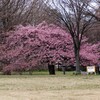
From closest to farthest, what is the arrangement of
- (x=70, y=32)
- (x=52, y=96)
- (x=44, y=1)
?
(x=52, y=96) → (x=70, y=32) → (x=44, y=1)

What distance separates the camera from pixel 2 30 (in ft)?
114

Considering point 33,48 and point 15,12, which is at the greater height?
point 15,12

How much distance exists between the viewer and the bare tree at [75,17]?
32.7 m

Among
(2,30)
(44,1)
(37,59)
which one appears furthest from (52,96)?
(44,1)

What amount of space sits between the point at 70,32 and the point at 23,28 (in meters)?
4.52

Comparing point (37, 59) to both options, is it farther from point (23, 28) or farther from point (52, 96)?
point (52, 96)

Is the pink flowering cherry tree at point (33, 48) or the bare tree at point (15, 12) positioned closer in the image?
the pink flowering cherry tree at point (33, 48)

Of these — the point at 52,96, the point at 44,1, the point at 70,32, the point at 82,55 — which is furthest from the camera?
the point at 44,1

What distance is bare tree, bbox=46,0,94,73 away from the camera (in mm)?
32656

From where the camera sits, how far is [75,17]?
33312 mm

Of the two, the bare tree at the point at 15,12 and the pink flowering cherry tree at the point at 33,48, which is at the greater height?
the bare tree at the point at 15,12

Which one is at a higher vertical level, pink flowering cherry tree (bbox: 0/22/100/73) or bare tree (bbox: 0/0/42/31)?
bare tree (bbox: 0/0/42/31)

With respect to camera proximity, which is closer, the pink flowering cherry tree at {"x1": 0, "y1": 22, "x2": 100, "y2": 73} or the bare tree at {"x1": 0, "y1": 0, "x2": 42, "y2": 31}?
the pink flowering cherry tree at {"x1": 0, "y1": 22, "x2": 100, "y2": 73}

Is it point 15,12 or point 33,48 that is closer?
point 33,48
